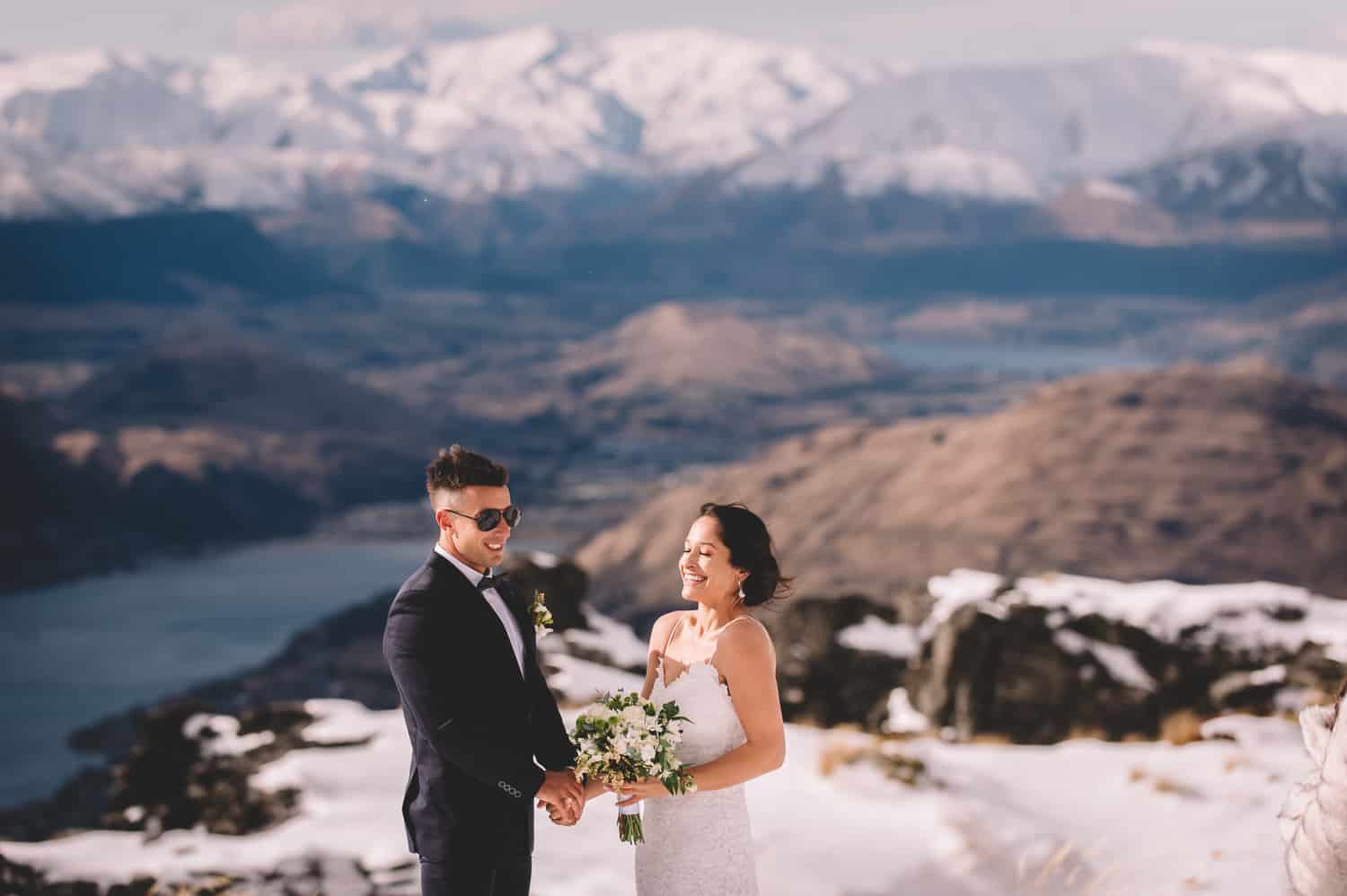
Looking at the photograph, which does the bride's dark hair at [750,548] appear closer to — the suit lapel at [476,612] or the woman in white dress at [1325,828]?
the suit lapel at [476,612]

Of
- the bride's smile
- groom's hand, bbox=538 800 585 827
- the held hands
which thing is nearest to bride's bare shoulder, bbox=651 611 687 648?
the bride's smile

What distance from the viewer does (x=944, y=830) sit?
41.4 feet

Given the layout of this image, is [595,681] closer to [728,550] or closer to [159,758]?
[159,758]

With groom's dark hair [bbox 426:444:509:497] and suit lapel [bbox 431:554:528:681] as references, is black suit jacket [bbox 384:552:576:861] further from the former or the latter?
groom's dark hair [bbox 426:444:509:497]

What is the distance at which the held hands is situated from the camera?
7582 mm

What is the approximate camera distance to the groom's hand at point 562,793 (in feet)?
24.9

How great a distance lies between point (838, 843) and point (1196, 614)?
17449 mm

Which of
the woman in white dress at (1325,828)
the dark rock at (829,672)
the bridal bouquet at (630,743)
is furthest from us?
the dark rock at (829,672)

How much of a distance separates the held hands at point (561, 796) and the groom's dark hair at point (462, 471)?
1.51 m

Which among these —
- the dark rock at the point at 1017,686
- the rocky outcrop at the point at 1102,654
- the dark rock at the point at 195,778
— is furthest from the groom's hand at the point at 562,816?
the dark rock at the point at 1017,686

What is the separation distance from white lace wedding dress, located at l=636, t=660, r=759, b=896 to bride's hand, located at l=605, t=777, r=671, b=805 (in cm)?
22

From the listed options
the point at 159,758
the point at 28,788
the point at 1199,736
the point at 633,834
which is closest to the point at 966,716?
the point at 1199,736

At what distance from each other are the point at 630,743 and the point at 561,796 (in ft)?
1.73

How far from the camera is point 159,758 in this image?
25.8 meters
